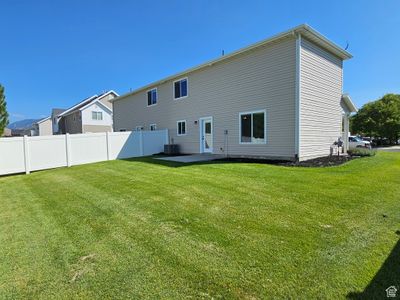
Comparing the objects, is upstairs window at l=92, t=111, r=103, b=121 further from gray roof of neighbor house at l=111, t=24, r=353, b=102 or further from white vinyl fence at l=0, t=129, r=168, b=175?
gray roof of neighbor house at l=111, t=24, r=353, b=102

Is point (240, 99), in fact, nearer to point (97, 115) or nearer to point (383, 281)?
point (383, 281)

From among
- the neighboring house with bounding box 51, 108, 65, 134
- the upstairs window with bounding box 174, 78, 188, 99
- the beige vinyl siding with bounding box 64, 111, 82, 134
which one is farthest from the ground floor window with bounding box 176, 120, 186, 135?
the neighboring house with bounding box 51, 108, 65, 134

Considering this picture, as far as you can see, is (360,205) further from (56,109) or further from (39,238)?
(56,109)

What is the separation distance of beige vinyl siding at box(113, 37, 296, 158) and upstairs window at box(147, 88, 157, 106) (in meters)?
0.68

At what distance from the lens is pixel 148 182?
23.0ft

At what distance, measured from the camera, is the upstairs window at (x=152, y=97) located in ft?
59.6

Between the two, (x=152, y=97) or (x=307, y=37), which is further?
(x=152, y=97)

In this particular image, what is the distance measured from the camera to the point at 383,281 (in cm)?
235

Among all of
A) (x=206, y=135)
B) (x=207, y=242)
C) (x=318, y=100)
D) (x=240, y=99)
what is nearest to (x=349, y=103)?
(x=318, y=100)

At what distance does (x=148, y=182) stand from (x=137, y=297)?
4.90 m

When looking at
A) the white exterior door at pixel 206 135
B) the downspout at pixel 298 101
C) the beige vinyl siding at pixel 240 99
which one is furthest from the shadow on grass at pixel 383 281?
the white exterior door at pixel 206 135

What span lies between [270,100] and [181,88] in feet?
22.9

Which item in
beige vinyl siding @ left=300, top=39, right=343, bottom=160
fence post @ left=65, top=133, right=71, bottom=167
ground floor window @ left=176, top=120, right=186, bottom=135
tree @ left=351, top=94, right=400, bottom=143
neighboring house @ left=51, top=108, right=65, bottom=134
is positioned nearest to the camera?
beige vinyl siding @ left=300, top=39, right=343, bottom=160

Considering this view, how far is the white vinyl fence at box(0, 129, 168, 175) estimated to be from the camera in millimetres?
10898
